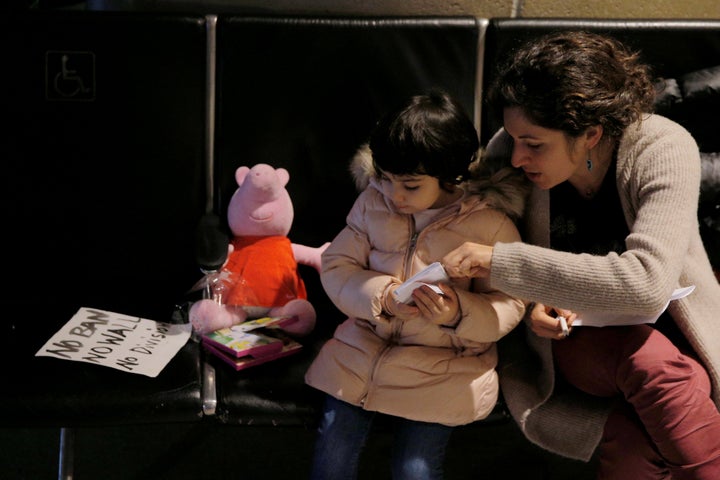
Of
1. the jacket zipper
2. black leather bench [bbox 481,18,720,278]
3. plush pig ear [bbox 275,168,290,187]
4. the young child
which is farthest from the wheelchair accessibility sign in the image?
black leather bench [bbox 481,18,720,278]

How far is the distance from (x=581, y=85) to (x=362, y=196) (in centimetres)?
61

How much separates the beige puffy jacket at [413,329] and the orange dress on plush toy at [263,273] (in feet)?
1.21

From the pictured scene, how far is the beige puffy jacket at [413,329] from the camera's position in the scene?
6.49 ft

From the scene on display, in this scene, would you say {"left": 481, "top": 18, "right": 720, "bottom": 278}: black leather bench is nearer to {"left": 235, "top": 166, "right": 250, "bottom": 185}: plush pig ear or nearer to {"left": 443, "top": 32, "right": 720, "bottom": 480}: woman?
{"left": 443, "top": 32, "right": 720, "bottom": 480}: woman

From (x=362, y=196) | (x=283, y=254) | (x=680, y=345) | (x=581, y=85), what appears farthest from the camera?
(x=283, y=254)

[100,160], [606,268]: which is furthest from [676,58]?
[100,160]

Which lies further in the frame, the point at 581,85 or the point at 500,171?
the point at 500,171

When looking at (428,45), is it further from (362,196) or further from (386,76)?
(362,196)

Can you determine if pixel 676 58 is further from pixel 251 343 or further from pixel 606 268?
pixel 251 343

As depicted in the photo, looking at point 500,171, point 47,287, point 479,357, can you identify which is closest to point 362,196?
point 500,171

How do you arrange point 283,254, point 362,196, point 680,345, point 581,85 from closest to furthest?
point 581,85, point 680,345, point 362,196, point 283,254

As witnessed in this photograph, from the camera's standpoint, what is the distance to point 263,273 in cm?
245

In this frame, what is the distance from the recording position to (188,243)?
257cm

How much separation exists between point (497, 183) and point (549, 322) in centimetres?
35
